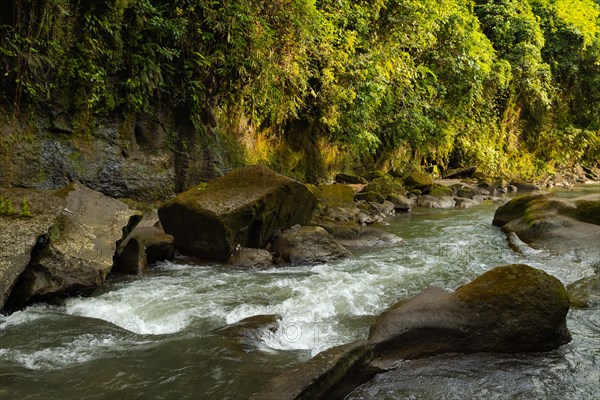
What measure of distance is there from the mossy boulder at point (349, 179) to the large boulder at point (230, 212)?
7.66 metres

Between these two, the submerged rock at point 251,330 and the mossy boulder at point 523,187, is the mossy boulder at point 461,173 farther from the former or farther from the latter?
the submerged rock at point 251,330

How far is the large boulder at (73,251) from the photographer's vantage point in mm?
5051

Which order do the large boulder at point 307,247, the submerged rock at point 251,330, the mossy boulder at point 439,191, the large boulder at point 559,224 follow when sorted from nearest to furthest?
the submerged rock at point 251,330 < the large boulder at point 307,247 < the large boulder at point 559,224 < the mossy boulder at point 439,191

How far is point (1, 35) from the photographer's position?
287 inches

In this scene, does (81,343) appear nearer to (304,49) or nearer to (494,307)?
(494,307)

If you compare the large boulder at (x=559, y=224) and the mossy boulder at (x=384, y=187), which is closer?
the large boulder at (x=559, y=224)

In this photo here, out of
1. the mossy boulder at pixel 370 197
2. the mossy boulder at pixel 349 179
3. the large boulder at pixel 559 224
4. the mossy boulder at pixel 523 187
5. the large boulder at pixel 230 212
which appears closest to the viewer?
the large boulder at pixel 230 212

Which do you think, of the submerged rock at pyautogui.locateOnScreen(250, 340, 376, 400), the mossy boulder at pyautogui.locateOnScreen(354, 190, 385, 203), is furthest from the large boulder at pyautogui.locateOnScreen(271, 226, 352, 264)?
the mossy boulder at pyautogui.locateOnScreen(354, 190, 385, 203)

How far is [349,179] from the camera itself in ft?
51.6

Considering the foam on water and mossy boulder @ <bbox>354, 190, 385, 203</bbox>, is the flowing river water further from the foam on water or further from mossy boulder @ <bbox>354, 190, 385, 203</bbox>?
mossy boulder @ <bbox>354, 190, 385, 203</bbox>

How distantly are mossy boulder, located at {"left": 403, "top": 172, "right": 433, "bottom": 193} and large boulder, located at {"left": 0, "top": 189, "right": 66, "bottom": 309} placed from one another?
12311 millimetres

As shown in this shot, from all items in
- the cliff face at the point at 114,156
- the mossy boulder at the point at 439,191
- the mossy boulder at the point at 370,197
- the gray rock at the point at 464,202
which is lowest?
the gray rock at the point at 464,202

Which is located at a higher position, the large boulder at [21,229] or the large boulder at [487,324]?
the large boulder at [21,229]

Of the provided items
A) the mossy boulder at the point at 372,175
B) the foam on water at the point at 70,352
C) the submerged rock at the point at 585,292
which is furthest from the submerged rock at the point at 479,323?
the mossy boulder at the point at 372,175
